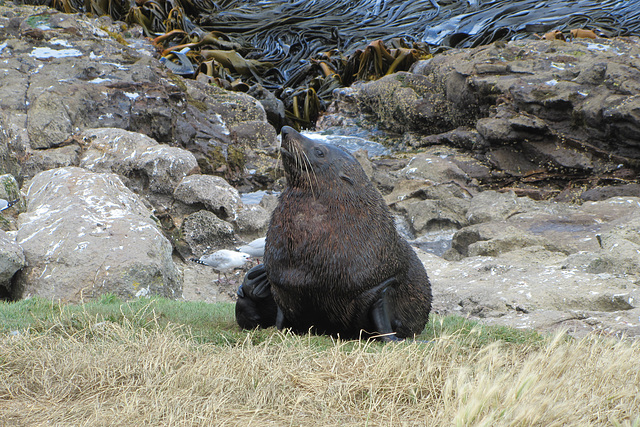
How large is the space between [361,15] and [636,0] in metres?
9.96

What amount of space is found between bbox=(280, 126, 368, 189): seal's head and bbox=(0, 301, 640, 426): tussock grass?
116 centimetres

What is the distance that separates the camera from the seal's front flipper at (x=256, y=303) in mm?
5418

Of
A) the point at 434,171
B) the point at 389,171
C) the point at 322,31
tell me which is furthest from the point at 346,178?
the point at 322,31

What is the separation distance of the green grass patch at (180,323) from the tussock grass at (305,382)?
0.61ft

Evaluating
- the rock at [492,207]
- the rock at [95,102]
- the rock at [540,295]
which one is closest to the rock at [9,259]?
the rock at [95,102]

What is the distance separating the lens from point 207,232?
10648 millimetres

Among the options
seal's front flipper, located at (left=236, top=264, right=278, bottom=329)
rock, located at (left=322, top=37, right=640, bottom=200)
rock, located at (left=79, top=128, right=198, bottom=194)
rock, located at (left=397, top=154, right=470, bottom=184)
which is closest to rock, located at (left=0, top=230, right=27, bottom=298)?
seal's front flipper, located at (left=236, top=264, right=278, bottom=329)

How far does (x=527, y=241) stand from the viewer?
9.84 m

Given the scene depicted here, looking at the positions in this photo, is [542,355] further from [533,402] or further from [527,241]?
[527,241]

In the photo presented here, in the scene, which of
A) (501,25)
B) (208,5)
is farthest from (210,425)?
(208,5)

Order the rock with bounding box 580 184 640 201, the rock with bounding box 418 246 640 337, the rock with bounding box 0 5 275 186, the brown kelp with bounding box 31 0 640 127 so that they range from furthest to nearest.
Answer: the brown kelp with bounding box 31 0 640 127, the rock with bounding box 580 184 640 201, the rock with bounding box 0 5 275 186, the rock with bounding box 418 246 640 337

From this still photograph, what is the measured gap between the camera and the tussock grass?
3463mm

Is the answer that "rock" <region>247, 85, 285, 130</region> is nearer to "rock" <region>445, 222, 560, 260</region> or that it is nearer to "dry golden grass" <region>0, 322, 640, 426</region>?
"rock" <region>445, 222, 560, 260</region>

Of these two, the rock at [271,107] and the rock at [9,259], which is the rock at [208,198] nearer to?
the rock at [9,259]
